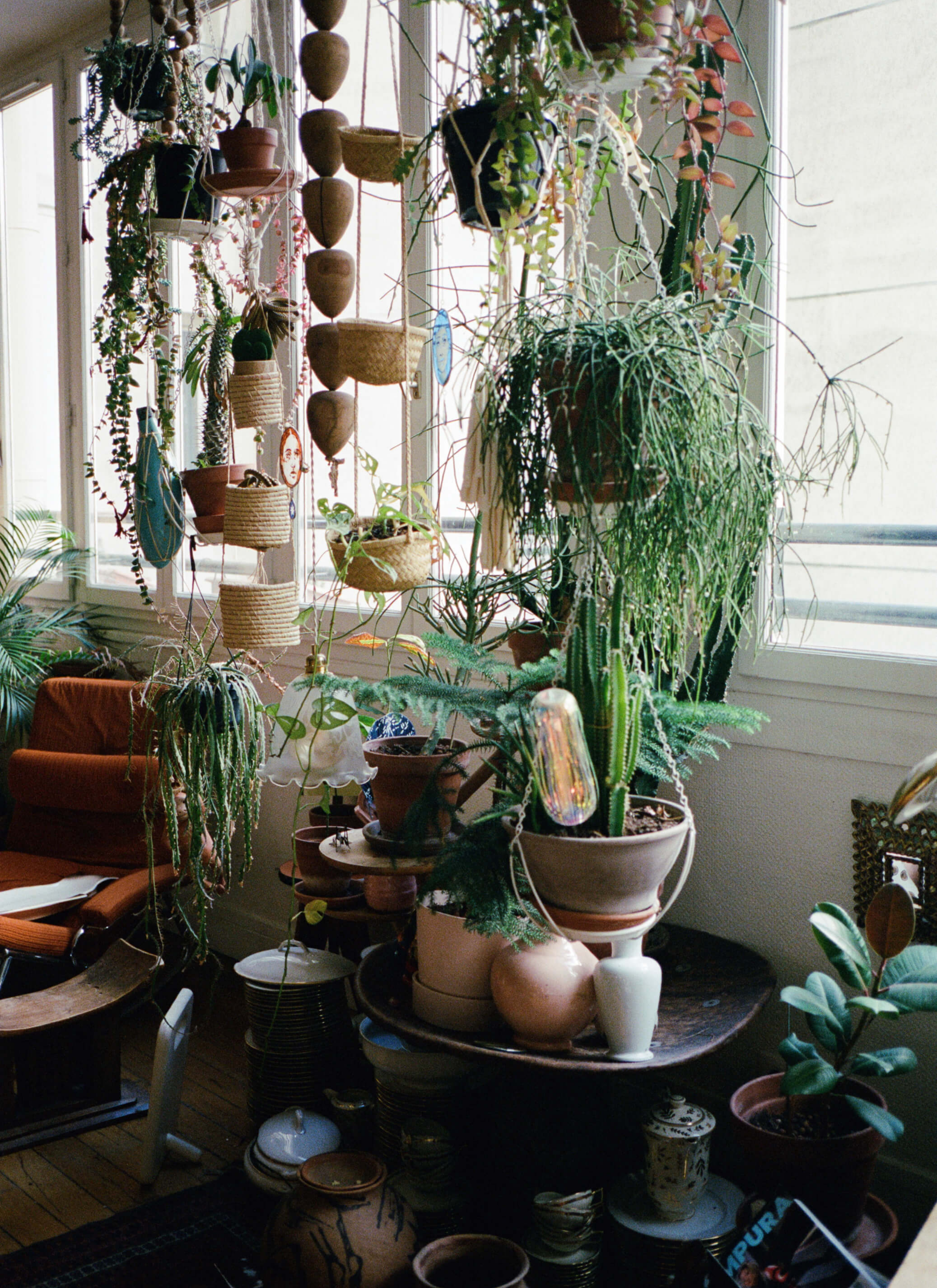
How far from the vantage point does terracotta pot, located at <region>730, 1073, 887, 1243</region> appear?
161 centimetres

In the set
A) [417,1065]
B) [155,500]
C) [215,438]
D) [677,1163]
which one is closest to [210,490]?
[215,438]

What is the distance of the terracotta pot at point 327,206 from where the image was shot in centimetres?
172

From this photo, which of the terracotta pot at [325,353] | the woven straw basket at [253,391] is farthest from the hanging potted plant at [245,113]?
the terracotta pot at [325,353]

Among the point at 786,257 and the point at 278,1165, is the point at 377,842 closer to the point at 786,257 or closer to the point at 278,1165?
the point at 278,1165

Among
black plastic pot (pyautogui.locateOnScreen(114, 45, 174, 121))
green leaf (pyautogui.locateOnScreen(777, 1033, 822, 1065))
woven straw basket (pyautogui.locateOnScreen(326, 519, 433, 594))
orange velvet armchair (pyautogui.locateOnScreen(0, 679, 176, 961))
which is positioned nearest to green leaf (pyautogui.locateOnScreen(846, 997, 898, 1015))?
green leaf (pyautogui.locateOnScreen(777, 1033, 822, 1065))

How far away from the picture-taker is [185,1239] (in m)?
2.14

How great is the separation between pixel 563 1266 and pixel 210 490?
1691 millimetres

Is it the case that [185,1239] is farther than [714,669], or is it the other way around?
[185,1239]

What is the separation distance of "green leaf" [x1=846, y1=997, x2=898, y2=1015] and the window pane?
12.0ft

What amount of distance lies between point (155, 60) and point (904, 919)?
227 centimetres

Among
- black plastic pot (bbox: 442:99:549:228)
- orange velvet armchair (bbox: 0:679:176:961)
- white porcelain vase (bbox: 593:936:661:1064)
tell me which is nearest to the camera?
black plastic pot (bbox: 442:99:549:228)

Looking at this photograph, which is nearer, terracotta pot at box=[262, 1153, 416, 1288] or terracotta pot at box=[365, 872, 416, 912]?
terracotta pot at box=[262, 1153, 416, 1288]

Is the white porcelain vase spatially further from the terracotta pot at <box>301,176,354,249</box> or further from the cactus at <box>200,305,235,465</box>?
the cactus at <box>200,305,235,465</box>

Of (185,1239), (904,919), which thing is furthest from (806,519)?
(185,1239)
